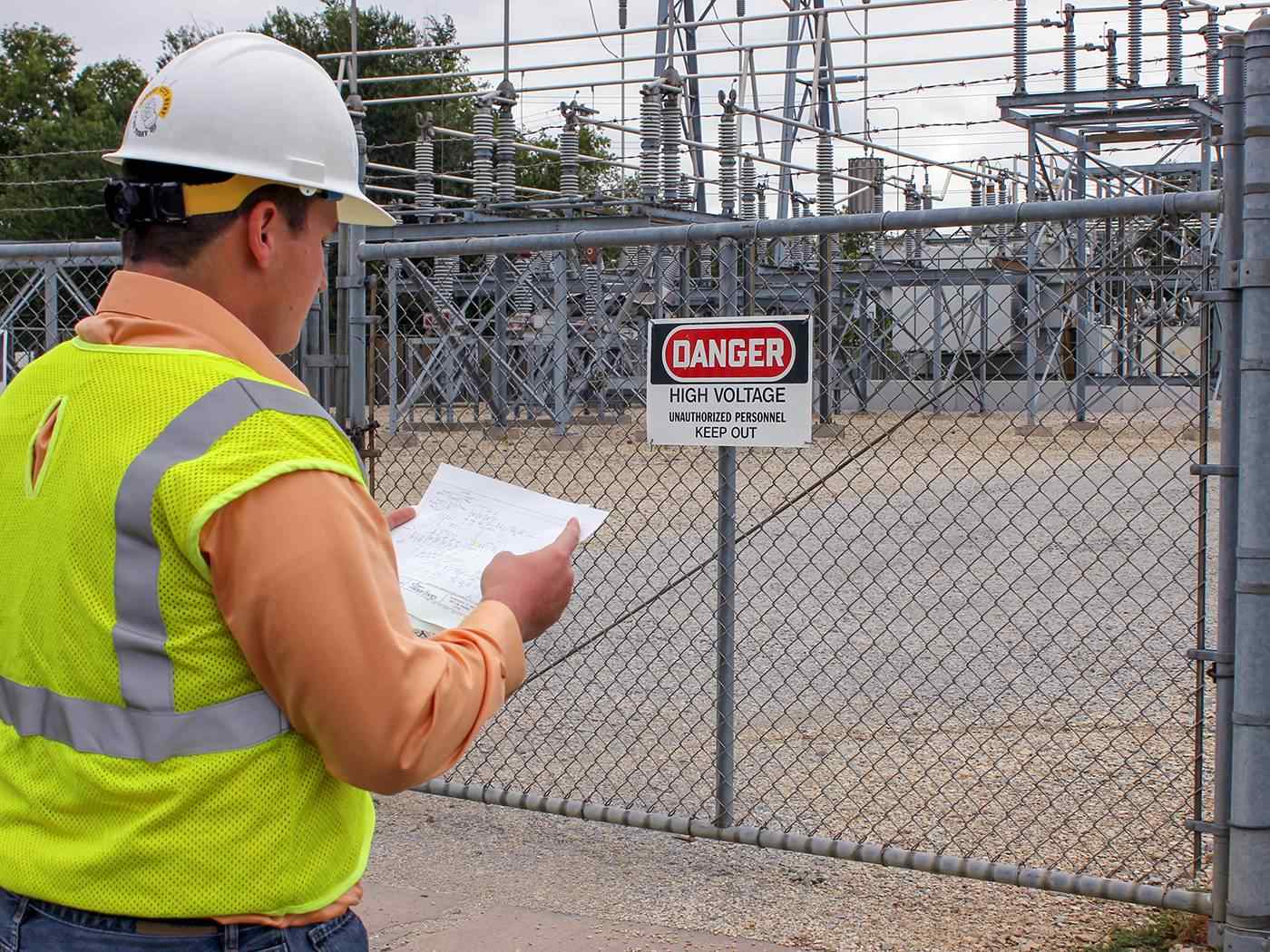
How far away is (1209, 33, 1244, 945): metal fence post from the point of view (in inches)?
137

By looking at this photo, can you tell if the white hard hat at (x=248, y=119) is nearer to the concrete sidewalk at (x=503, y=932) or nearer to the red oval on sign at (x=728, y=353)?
the red oval on sign at (x=728, y=353)

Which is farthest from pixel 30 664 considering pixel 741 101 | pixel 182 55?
pixel 741 101

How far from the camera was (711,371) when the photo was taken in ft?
13.9

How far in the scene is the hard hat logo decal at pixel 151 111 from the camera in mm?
1603

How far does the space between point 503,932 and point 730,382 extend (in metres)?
1.70

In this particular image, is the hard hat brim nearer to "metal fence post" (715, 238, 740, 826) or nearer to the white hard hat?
the white hard hat

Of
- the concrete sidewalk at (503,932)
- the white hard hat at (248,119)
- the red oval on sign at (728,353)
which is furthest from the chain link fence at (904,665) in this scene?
the white hard hat at (248,119)

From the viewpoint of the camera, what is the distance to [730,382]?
4211 mm

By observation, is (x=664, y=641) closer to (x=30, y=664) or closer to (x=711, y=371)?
(x=711, y=371)

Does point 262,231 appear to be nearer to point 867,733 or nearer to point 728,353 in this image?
point 728,353

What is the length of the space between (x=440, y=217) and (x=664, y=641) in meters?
13.4

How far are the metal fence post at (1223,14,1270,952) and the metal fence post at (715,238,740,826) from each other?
1455 mm

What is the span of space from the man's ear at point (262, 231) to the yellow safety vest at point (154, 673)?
13 cm

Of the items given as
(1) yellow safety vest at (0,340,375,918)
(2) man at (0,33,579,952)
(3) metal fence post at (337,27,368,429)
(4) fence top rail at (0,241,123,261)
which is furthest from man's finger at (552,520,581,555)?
(4) fence top rail at (0,241,123,261)
